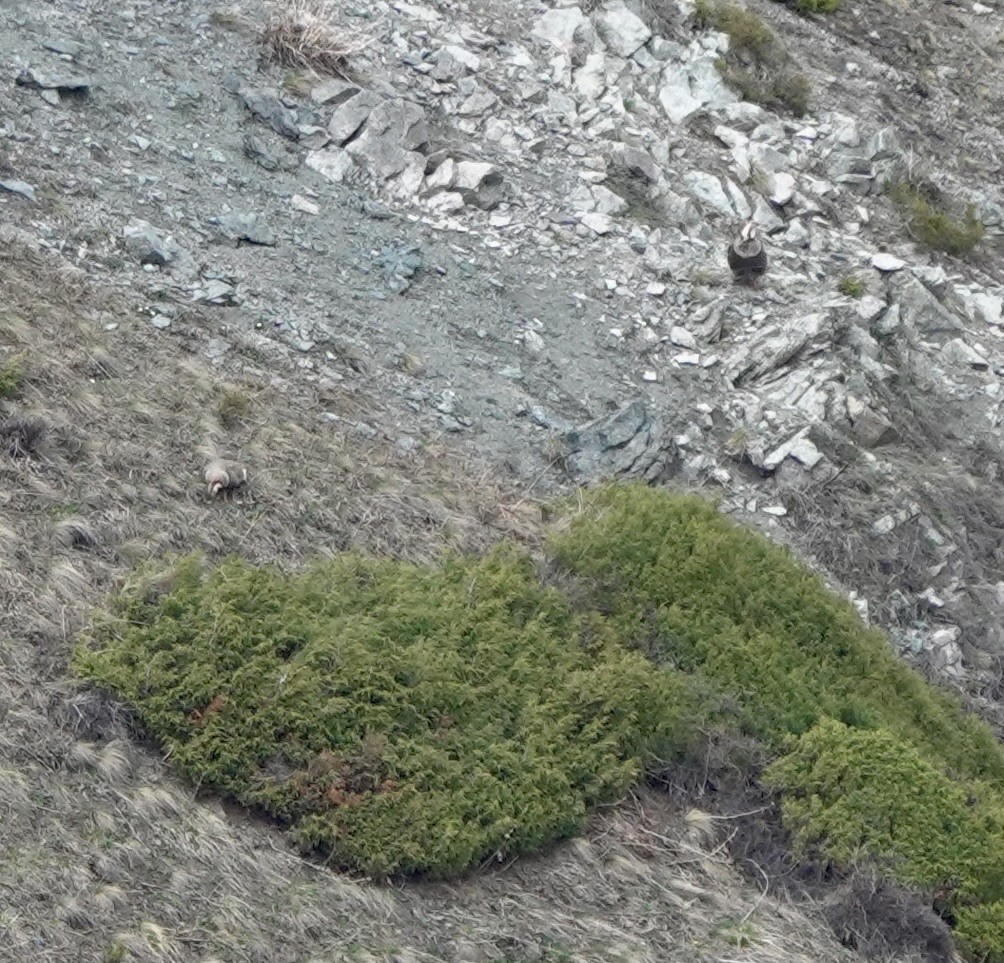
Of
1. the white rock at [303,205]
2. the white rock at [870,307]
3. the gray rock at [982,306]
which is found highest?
the white rock at [870,307]

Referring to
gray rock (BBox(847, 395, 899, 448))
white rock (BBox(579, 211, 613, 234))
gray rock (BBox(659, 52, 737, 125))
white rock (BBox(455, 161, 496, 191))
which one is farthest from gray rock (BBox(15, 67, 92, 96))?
gray rock (BBox(847, 395, 899, 448))

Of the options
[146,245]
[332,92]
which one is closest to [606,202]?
[332,92]

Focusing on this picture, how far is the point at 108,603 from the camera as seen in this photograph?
6887 mm

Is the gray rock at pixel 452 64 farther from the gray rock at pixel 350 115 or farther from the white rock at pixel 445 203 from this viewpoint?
the white rock at pixel 445 203

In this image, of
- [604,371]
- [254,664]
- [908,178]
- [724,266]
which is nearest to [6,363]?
[254,664]

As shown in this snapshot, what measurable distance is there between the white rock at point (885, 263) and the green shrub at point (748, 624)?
4.11m

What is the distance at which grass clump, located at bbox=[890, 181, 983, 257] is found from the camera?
13266 mm

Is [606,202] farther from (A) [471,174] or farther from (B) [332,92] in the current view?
(B) [332,92]

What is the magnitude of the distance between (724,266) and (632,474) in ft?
9.46

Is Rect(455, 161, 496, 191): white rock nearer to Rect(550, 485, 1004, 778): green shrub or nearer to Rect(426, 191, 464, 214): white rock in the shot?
Rect(426, 191, 464, 214): white rock

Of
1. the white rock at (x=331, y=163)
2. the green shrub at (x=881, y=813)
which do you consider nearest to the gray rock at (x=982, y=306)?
the white rock at (x=331, y=163)

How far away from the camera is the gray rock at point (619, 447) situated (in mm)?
9539

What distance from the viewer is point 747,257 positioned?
11602mm

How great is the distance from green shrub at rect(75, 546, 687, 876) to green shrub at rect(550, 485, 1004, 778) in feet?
1.57
